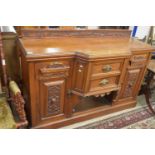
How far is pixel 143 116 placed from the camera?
6.42 ft

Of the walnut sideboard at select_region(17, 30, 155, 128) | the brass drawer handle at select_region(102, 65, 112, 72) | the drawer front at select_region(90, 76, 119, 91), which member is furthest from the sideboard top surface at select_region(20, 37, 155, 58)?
the drawer front at select_region(90, 76, 119, 91)

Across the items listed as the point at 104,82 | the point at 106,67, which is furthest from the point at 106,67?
the point at 104,82

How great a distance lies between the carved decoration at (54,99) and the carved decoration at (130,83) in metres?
0.78

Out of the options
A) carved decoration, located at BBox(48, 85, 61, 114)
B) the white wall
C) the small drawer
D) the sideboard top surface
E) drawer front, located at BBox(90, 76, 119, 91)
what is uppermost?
the white wall

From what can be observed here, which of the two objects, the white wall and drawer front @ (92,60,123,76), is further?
the white wall

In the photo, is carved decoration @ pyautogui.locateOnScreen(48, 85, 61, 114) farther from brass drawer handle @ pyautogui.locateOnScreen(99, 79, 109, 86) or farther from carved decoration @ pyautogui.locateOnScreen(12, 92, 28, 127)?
brass drawer handle @ pyautogui.locateOnScreen(99, 79, 109, 86)

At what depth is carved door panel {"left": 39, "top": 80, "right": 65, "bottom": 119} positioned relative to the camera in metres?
1.36

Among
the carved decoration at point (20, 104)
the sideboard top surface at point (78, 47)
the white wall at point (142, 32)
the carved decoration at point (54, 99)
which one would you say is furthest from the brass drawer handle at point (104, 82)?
the white wall at point (142, 32)

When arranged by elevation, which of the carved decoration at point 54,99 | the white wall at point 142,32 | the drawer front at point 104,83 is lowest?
the carved decoration at point 54,99

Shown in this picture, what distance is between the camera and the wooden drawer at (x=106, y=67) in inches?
53.8

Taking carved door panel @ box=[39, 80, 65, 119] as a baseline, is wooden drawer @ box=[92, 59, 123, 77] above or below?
above

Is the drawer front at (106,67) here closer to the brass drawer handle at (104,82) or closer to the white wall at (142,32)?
the brass drawer handle at (104,82)

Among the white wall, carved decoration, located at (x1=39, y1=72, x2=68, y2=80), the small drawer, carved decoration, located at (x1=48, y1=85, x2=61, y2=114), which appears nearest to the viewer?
carved decoration, located at (x1=39, y1=72, x2=68, y2=80)
